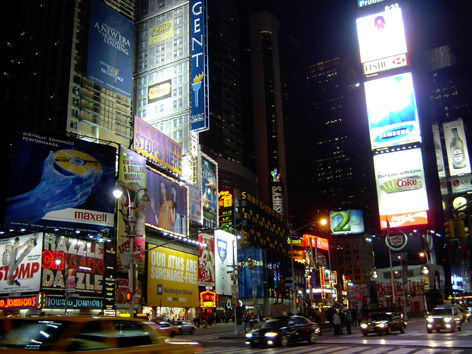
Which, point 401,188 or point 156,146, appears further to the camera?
point 401,188

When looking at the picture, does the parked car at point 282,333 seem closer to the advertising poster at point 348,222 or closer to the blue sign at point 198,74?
the blue sign at point 198,74

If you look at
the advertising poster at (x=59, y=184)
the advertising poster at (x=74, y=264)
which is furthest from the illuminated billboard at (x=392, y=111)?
the advertising poster at (x=74, y=264)

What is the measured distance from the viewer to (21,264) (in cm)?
4322

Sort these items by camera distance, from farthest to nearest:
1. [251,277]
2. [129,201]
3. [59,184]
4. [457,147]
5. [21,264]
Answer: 1. [457,147]
2. [251,277]
3. [129,201]
4. [59,184]
5. [21,264]

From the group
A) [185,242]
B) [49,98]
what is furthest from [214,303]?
[49,98]

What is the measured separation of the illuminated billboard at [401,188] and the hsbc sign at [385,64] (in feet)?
53.2

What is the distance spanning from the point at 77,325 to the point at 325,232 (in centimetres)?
18952

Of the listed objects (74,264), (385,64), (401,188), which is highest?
(385,64)

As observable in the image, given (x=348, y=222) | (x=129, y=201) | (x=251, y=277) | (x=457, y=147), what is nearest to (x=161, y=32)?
(x=129, y=201)

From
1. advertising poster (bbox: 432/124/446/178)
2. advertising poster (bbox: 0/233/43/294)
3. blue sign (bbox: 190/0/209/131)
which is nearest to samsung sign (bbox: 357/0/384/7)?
blue sign (bbox: 190/0/209/131)

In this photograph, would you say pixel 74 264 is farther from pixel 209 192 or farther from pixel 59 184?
pixel 209 192

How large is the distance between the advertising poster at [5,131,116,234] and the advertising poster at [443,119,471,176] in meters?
→ 106

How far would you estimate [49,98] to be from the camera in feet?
306

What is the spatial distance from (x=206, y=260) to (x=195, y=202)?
9.64 meters
